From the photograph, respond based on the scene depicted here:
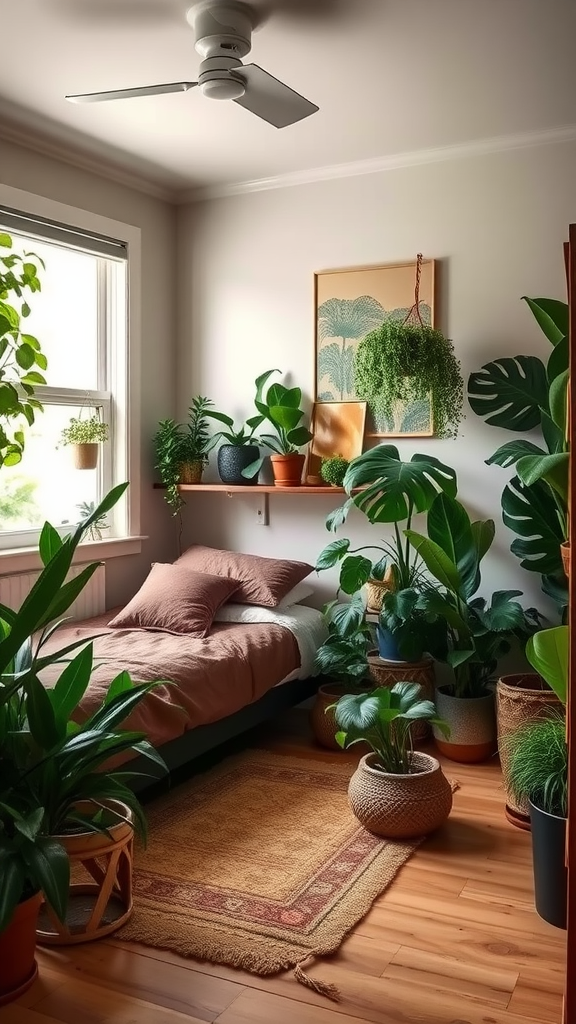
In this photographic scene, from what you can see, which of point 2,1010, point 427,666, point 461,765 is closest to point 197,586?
point 427,666

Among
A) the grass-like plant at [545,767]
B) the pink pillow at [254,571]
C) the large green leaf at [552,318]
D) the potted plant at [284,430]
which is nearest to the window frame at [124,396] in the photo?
the pink pillow at [254,571]

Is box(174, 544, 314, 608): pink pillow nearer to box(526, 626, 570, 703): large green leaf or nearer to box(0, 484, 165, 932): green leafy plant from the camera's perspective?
box(0, 484, 165, 932): green leafy plant

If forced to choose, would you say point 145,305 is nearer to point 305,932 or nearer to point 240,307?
point 240,307

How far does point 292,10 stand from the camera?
2.67 metres

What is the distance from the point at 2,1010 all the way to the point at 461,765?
2103 millimetres

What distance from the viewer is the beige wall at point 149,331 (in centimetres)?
416

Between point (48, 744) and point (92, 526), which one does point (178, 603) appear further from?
point (48, 744)

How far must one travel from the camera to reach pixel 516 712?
3215mm

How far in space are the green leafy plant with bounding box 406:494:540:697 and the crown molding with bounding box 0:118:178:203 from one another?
7.02 ft

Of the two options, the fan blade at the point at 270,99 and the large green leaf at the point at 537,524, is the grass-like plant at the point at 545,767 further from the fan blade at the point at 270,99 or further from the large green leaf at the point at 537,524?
the fan blade at the point at 270,99

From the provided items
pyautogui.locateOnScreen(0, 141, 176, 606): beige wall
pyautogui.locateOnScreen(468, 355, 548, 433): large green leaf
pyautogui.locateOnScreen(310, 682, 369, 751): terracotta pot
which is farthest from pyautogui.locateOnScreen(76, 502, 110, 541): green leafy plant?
pyautogui.locateOnScreen(468, 355, 548, 433): large green leaf

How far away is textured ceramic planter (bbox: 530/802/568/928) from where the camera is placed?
228 cm

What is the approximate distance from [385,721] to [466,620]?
86 cm

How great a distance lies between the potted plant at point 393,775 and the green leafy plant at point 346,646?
27.5 inches
